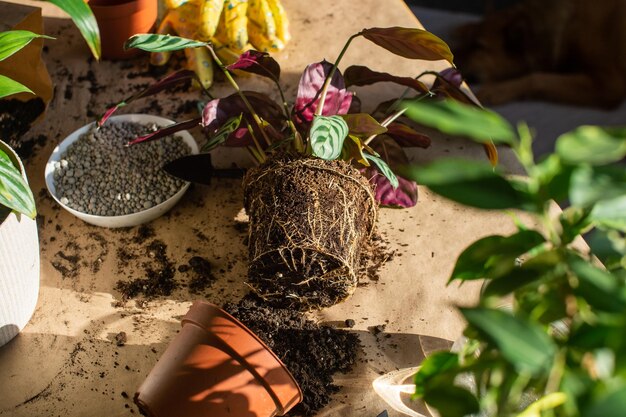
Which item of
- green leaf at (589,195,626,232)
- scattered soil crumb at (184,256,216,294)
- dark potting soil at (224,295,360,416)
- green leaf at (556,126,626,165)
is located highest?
green leaf at (556,126,626,165)

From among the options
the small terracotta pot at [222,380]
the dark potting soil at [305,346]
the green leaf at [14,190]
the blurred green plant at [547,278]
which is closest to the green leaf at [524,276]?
the blurred green plant at [547,278]

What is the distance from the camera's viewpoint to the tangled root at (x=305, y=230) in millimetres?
1215

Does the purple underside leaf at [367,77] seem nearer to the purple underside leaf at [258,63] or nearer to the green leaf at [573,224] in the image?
the purple underside leaf at [258,63]

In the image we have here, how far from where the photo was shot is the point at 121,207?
144 cm

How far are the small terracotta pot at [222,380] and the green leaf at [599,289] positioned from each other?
1.92ft

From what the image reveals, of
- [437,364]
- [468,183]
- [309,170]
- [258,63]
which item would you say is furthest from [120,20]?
[468,183]

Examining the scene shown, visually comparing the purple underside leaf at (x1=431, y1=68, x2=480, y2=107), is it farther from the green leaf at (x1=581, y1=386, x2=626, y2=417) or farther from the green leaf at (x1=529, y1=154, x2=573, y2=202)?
the green leaf at (x1=581, y1=386, x2=626, y2=417)

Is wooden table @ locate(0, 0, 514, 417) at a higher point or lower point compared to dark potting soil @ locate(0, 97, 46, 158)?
lower

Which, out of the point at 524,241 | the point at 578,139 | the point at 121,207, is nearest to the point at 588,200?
the point at 578,139

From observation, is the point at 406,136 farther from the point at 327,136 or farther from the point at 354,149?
the point at 327,136

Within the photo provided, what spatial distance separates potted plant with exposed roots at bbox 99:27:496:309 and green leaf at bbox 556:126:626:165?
65 centimetres

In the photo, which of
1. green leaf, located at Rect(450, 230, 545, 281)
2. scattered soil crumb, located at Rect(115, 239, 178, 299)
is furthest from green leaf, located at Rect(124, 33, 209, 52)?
green leaf, located at Rect(450, 230, 545, 281)

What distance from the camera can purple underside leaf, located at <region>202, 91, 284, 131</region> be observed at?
135 centimetres

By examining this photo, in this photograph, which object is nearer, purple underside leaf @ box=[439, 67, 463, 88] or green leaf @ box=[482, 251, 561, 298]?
green leaf @ box=[482, 251, 561, 298]
